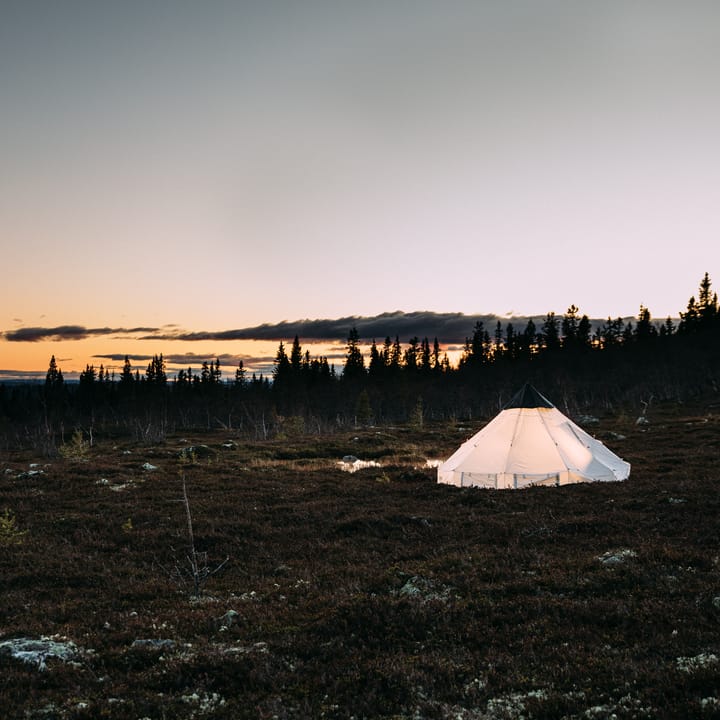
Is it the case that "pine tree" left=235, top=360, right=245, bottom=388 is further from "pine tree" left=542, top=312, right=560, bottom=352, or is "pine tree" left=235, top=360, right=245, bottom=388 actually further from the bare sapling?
the bare sapling

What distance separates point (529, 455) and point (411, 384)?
93.5m

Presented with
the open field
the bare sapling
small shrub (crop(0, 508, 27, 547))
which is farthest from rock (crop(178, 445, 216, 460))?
the bare sapling

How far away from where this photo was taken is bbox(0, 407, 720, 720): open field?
7.80 metres

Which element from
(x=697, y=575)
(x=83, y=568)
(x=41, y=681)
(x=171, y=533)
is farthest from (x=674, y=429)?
(x=41, y=681)

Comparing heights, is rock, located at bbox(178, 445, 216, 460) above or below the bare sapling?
below

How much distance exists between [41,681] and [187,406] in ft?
401

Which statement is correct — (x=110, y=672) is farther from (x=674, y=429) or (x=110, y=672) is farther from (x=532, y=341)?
(x=532, y=341)

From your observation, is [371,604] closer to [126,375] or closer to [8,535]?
[8,535]

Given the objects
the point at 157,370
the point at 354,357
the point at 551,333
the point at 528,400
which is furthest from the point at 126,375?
the point at 528,400

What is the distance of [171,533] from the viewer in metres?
19.6

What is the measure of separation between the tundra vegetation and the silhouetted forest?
4754 centimetres

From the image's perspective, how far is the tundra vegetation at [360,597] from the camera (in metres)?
7.84

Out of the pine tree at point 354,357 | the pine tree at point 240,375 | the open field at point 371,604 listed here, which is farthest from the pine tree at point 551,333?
the open field at point 371,604

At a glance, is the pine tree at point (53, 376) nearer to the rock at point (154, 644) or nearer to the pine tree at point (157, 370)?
the pine tree at point (157, 370)
